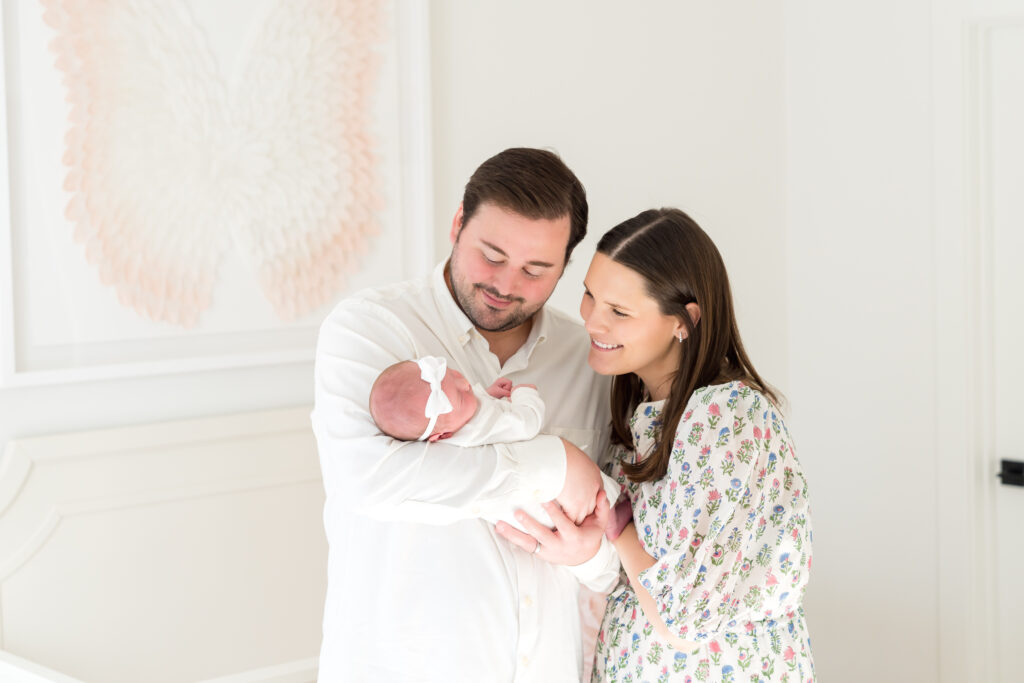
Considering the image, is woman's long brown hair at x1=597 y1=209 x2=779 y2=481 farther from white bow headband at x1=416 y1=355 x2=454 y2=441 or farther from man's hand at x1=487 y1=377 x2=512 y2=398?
white bow headband at x1=416 y1=355 x2=454 y2=441

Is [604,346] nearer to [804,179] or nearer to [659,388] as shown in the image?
[659,388]

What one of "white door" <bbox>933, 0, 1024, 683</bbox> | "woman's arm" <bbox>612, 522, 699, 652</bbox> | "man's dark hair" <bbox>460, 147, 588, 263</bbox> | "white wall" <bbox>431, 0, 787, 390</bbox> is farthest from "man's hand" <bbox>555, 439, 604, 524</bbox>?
"white door" <bbox>933, 0, 1024, 683</bbox>

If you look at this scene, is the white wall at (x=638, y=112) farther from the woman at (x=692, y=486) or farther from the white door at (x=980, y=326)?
the woman at (x=692, y=486)

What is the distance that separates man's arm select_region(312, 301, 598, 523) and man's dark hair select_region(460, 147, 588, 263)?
0.89 ft

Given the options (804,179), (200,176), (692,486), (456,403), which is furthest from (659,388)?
(804,179)

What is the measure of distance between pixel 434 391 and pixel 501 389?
8.7 inches

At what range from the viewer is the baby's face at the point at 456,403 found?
141 centimetres

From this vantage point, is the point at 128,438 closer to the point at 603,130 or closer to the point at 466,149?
the point at 466,149

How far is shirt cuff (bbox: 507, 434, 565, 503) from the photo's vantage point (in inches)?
58.3

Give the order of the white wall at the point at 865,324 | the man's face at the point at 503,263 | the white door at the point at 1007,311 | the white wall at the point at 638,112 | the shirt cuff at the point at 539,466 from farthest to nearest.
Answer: the white wall at the point at 865,324, the white door at the point at 1007,311, the white wall at the point at 638,112, the man's face at the point at 503,263, the shirt cuff at the point at 539,466

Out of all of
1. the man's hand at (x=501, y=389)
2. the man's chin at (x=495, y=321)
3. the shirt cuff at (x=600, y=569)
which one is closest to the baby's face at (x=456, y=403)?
the man's hand at (x=501, y=389)

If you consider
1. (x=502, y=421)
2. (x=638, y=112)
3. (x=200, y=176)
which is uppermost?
(x=638, y=112)

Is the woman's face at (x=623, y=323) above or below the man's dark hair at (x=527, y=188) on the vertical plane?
below

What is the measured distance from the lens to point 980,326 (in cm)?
277
